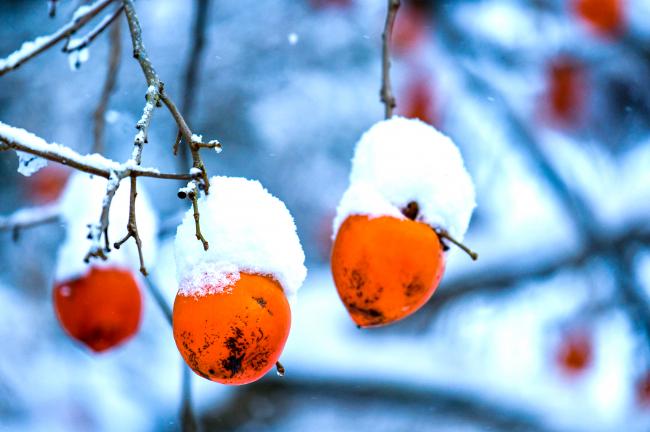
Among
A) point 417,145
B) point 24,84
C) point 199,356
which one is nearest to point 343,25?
point 24,84

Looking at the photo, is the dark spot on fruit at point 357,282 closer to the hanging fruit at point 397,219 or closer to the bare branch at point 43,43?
the hanging fruit at point 397,219

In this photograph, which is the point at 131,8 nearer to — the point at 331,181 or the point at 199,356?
the point at 199,356

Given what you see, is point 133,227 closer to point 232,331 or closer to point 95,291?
point 232,331

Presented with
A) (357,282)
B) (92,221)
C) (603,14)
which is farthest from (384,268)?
(603,14)

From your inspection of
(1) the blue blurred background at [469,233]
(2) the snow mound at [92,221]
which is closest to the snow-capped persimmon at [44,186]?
(1) the blue blurred background at [469,233]

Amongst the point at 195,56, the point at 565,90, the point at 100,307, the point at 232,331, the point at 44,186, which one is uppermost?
the point at 232,331

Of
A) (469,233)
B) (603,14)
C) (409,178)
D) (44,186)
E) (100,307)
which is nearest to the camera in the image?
(409,178)

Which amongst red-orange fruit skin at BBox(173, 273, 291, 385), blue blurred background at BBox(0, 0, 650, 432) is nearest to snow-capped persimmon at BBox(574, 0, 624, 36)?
blue blurred background at BBox(0, 0, 650, 432)
